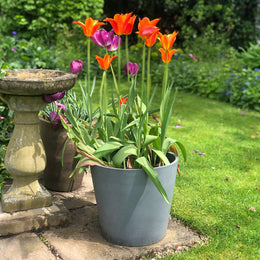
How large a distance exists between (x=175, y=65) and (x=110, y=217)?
19.6 ft

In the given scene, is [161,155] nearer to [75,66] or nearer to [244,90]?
[75,66]

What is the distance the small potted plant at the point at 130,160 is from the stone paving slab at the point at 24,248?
1.34 feet

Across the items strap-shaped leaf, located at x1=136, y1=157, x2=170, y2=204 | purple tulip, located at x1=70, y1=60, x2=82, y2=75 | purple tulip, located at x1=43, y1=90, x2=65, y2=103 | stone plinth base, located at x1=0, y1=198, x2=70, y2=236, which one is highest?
purple tulip, located at x1=70, y1=60, x2=82, y2=75

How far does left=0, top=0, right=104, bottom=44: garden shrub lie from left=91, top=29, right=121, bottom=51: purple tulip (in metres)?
6.41

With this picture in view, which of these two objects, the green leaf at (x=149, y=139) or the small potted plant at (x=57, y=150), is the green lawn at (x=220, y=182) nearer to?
the green leaf at (x=149, y=139)

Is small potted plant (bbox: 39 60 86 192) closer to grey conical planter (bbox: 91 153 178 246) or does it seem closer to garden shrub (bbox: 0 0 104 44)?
grey conical planter (bbox: 91 153 178 246)

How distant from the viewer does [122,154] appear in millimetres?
2455

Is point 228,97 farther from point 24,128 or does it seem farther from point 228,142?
point 24,128

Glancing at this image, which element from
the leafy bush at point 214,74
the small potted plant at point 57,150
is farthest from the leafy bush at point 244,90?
the small potted plant at point 57,150

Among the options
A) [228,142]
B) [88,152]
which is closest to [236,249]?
[88,152]

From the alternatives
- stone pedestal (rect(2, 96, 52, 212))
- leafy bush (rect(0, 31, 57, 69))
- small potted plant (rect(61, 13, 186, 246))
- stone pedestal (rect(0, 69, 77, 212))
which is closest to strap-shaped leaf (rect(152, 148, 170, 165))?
small potted plant (rect(61, 13, 186, 246))

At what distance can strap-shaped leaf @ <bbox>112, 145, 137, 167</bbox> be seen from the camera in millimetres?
2441

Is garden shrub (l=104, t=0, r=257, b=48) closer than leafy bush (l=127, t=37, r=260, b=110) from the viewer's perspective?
No

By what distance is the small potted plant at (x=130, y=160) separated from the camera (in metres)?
2.40
